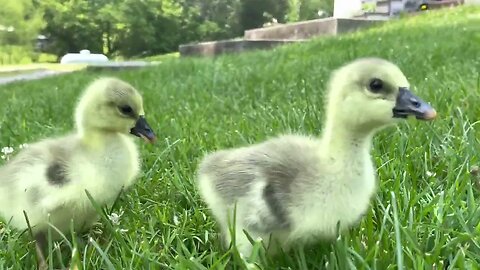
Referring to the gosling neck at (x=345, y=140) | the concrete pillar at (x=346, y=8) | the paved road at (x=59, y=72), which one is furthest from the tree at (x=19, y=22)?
the gosling neck at (x=345, y=140)

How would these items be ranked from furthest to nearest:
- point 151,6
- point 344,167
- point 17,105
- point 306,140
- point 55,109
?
point 151,6 < point 17,105 < point 55,109 < point 306,140 < point 344,167

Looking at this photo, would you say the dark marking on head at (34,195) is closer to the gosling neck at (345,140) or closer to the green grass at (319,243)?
the green grass at (319,243)

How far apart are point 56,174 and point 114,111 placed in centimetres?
13

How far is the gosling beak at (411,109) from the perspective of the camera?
2.51 ft

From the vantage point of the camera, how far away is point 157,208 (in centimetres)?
107

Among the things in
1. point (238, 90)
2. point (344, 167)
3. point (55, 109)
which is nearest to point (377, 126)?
point (344, 167)

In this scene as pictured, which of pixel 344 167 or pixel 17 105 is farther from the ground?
pixel 344 167

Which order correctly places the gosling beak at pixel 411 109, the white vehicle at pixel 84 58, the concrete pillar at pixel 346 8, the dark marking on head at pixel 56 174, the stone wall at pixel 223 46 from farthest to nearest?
the concrete pillar at pixel 346 8, the stone wall at pixel 223 46, the white vehicle at pixel 84 58, the dark marking on head at pixel 56 174, the gosling beak at pixel 411 109

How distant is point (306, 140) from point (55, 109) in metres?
2.02

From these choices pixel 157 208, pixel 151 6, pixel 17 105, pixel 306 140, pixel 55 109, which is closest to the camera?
pixel 306 140

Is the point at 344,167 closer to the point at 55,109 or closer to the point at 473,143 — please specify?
the point at 473,143

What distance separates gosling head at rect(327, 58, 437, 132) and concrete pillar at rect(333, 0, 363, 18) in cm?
878

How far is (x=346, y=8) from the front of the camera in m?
9.59

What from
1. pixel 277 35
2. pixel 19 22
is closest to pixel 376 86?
pixel 277 35
